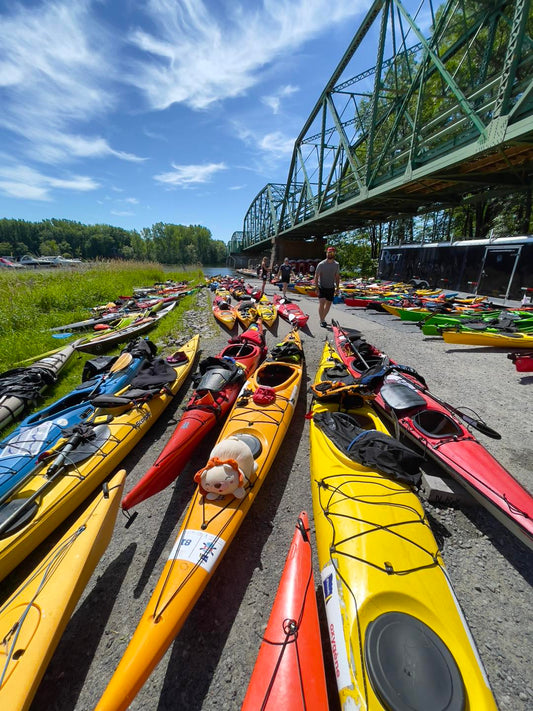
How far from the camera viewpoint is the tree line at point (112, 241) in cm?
6731

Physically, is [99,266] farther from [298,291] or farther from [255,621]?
[255,621]

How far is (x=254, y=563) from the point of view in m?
2.04

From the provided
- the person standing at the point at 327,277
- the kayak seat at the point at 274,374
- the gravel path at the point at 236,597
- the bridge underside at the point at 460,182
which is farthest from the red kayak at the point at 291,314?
the bridge underside at the point at 460,182

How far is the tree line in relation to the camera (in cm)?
6731

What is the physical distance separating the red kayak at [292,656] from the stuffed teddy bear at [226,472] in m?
0.61

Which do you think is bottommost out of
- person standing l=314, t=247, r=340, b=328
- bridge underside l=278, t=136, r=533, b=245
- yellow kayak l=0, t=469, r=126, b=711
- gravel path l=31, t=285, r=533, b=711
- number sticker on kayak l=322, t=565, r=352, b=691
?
gravel path l=31, t=285, r=533, b=711

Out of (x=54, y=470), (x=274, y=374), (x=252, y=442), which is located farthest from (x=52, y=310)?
(x=252, y=442)

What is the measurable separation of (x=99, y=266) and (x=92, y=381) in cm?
1597

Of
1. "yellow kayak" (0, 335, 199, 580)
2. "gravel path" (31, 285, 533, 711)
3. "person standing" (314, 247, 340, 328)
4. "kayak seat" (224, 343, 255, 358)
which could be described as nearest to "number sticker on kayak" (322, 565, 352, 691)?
"gravel path" (31, 285, 533, 711)

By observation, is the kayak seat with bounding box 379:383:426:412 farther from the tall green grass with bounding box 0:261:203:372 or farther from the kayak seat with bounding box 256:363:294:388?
the tall green grass with bounding box 0:261:203:372

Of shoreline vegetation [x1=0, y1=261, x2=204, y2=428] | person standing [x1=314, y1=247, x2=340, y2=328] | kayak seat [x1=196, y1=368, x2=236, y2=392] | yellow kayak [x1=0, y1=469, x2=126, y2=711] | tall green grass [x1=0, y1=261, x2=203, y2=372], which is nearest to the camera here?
yellow kayak [x1=0, y1=469, x2=126, y2=711]

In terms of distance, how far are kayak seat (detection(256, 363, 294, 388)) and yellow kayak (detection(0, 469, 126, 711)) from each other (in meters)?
2.55

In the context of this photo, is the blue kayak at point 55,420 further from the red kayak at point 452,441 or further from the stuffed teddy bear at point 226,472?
the red kayak at point 452,441

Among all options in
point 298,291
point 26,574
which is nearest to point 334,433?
point 26,574
